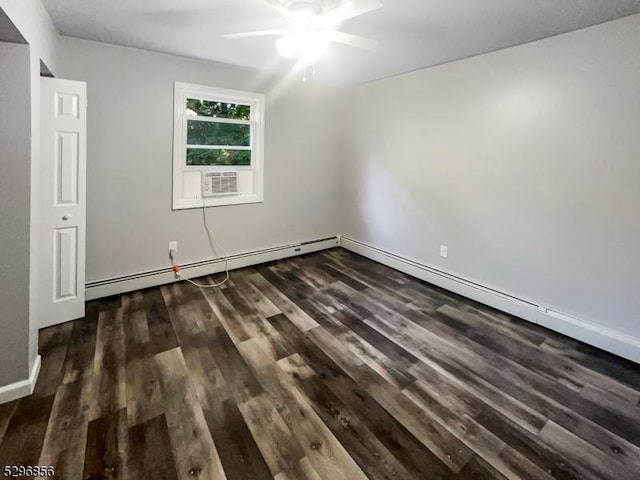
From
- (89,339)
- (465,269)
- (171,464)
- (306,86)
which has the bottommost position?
(171,464)

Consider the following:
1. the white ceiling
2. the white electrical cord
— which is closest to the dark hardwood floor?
the white electrical cord

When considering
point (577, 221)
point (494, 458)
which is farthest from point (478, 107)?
point (494, 458)

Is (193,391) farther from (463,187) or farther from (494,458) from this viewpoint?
(463,187)

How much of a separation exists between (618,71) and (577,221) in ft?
3.56

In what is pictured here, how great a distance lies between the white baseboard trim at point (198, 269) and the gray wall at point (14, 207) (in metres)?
1.35

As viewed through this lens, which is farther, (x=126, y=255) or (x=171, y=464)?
(x=126, y=255)

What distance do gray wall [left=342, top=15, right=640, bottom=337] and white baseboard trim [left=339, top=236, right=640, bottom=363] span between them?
68 millimetres

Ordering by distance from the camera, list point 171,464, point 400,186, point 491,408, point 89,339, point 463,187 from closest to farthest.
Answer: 1. point 171,464
2. point 491,408
3. point 89,339
4. point 463,187
5. point 400,186

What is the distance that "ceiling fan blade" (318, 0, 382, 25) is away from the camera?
1.74 m

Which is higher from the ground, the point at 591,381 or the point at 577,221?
the point at 577,221

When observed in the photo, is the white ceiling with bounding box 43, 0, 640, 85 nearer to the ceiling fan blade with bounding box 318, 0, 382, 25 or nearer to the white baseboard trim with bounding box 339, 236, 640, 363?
the ceiling fan blade with bounding box 318, 0, 382, 25

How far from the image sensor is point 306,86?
14.1ft

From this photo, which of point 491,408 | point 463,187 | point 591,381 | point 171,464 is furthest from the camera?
point 463,187

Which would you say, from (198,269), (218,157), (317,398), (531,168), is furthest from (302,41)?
(198,269)
